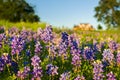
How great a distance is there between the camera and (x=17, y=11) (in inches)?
4564

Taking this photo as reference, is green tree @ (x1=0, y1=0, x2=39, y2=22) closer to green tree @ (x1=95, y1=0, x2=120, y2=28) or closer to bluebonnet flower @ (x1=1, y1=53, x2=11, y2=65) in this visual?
green tree @ (x1=95, y1=0, x2=120, y2=28)

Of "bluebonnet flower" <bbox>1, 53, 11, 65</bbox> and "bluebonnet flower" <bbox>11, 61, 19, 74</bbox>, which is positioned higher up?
"bluebonnet flower" <bbox>1, 53, 11, 65</bbox>

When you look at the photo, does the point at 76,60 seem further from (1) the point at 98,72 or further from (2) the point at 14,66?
(2) the point at 14,66

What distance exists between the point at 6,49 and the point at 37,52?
1.37 m

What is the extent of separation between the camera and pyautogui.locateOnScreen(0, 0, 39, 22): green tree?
11294 cm

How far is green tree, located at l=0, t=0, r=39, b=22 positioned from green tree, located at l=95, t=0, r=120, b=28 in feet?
68.9

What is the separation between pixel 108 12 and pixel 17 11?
3006cm

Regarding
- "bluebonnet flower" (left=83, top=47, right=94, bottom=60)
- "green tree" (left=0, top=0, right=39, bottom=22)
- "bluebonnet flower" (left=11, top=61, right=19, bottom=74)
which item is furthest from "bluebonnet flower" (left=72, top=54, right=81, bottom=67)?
"green tree" (left=0, top=0, right=39, bottom=22)

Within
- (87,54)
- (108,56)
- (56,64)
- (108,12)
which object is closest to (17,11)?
(108,12)

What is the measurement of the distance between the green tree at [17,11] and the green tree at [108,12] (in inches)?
827

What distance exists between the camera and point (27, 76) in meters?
7.20

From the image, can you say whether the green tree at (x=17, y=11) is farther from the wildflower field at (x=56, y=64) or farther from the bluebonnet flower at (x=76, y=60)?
the bluebonnet flower at (x=76, y=60)

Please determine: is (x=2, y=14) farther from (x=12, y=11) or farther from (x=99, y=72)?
(x=99, y=72)

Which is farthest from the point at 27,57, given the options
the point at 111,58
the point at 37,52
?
the point at 111,58
